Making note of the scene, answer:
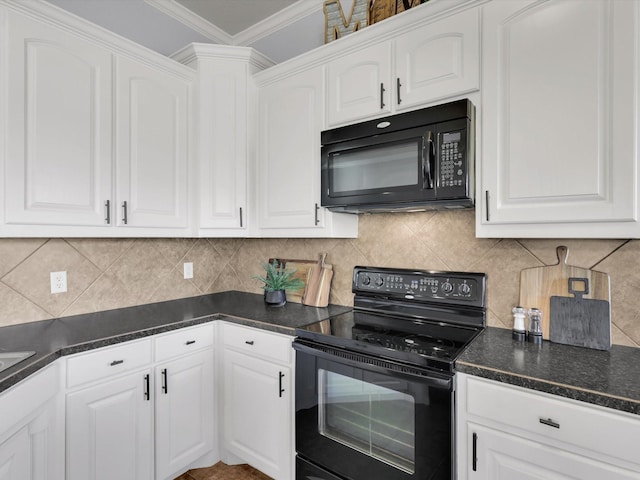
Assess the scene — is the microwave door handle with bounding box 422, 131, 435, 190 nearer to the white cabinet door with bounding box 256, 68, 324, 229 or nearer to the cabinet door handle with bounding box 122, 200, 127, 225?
the white cabinet door with bounding box 256, 68, 324, 229

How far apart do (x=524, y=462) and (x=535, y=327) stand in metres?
0.55

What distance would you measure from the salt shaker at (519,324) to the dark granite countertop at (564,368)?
50mm

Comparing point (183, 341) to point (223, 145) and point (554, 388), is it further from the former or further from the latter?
point (554, 388)

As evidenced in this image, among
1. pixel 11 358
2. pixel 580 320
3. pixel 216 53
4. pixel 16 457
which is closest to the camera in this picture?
pixel 16 457

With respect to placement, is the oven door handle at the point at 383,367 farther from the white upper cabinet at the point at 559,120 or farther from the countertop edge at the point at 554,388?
the white upper cabinet at the point at 559,120

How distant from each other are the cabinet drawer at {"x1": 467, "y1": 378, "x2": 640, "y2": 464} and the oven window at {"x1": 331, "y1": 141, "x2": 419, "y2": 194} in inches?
34.0

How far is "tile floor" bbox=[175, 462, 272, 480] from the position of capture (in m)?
1.89

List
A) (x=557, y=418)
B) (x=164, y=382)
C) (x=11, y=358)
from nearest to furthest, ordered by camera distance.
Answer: (x=557, y=418)
(x=11, y=358)
(x=164, y=382)

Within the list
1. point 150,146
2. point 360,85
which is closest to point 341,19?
point 360,85

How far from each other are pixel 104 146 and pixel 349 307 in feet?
5.19

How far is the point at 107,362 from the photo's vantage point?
1.50m

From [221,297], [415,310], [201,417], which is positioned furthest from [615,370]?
[221,297]

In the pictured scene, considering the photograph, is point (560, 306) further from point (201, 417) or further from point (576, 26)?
point (201, 417)

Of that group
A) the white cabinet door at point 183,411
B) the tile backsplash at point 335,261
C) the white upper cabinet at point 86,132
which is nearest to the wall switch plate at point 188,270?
the tile backsplash at point 335,261
